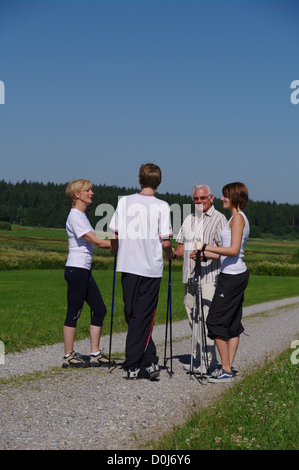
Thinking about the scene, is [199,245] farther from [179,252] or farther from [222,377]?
[222,377]

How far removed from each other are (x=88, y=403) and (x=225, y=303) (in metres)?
2.14

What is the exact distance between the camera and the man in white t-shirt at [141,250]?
6.66 m

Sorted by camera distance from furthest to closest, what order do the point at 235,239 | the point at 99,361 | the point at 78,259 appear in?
the point at 99,361 < the point at 78,259 < the point at 235,239

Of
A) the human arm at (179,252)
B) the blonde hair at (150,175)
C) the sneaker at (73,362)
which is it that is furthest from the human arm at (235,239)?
the sneaker at (73,362)

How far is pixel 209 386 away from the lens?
22.1 feet

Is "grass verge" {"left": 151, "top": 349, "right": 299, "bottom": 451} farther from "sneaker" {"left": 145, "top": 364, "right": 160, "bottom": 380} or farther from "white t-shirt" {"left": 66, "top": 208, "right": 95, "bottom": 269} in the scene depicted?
"white t-shirt" {"left": 66, "top": 208, "right": 95, "bottom": 269}

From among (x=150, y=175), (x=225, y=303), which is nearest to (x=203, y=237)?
(x=225, y=303)

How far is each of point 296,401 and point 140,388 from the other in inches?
70.5

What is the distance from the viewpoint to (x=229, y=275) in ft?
22.2

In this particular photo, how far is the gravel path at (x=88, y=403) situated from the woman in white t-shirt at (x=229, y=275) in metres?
0.69

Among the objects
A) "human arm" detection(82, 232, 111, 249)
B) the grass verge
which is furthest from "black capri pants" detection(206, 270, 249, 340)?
"human arm" detection(82, 232, 111, 249)

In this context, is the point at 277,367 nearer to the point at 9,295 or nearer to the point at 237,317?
the point at 237,317
